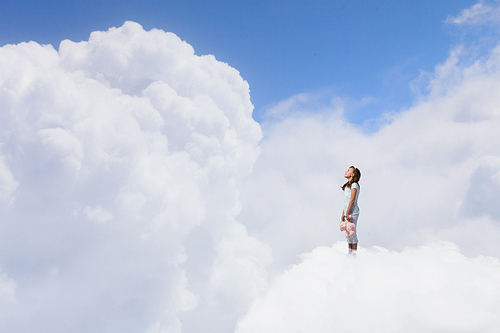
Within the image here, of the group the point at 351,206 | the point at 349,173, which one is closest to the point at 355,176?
the point at 349,173

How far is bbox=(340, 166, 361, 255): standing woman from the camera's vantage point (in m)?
11.0

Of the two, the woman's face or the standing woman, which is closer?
the standing woman

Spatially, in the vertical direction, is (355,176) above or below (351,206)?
above

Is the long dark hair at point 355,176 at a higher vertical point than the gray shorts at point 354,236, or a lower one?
higher

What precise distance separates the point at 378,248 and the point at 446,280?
3207 millimetres

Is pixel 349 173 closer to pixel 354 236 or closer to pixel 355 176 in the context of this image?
pixel 355 176

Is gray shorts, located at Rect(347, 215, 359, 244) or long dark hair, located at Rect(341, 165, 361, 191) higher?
long dark hair, located at Rect(341, 165, 361, 191)

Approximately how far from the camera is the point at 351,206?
1102cm

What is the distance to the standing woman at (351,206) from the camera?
11016 mm

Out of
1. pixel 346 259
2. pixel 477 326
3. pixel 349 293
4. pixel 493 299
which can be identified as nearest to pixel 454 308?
pixel 477 326

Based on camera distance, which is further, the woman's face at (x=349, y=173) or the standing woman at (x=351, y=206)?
the woman's face at (x=349, y=173)

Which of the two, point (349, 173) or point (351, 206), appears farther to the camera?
point (349, 173)

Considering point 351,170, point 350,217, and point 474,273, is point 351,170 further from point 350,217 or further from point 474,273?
point 474,273

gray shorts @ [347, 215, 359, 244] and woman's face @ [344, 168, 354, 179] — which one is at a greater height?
woman's face @ [344, 168, 354, 179]
